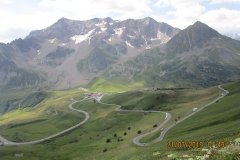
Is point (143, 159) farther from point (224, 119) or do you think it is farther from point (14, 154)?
point (14, 154)

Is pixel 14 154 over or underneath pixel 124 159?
underneath

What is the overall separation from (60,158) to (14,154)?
3480 cm

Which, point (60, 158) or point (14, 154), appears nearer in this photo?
point (60, 158)

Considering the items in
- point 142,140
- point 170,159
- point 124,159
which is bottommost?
point 142,140

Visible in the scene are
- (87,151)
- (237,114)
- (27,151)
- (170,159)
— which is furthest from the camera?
(27,151)

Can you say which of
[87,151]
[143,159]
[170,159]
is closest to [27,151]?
[87,151]

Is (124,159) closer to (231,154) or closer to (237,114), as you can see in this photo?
(231,154)

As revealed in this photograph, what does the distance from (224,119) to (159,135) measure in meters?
26.1

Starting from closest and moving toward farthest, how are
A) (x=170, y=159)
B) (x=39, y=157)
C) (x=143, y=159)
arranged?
1. (x=170, y=159)
2. (x=143, y=159)
3. (x=39, y=157)

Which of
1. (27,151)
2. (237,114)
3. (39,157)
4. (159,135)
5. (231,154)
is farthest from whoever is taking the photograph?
(27,151)

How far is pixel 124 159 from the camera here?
8025 centimetres

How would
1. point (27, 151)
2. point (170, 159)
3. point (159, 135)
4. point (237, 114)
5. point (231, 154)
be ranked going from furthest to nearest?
point (27, 151) → point (159, 135) → point (237, 114) → point (170, 159) → point (231, 154)

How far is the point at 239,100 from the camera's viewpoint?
16612 cm

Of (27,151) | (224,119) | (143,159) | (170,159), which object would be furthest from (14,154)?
(170,159)
